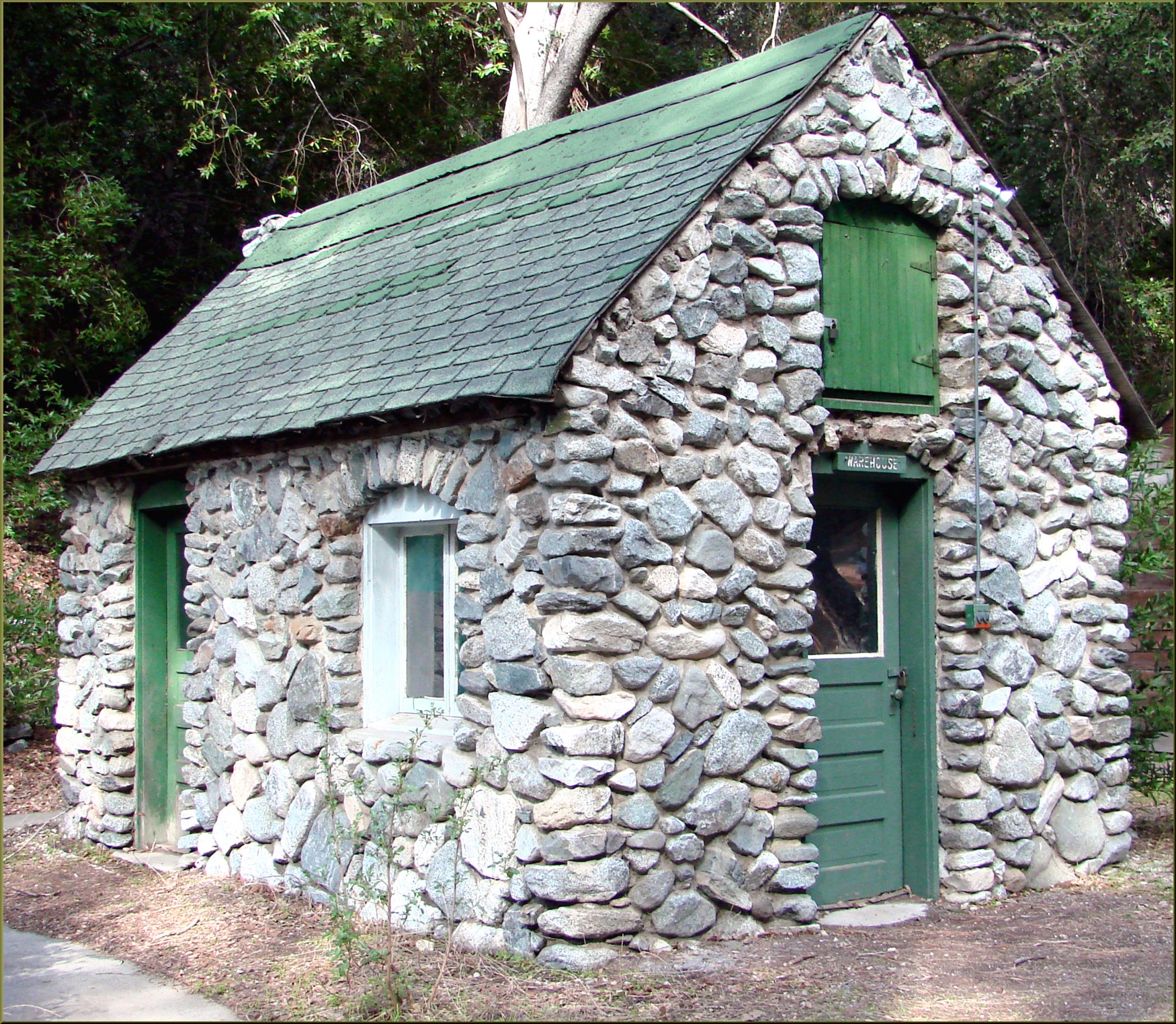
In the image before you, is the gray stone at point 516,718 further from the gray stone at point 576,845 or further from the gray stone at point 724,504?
the gray stone at point 724,504

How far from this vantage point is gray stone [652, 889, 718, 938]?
5672 millimetres

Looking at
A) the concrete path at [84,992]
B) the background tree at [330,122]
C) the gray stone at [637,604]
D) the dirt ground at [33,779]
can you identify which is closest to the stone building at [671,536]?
the gray stone at [637,604]

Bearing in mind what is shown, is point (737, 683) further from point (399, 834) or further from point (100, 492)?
point (100, 492)

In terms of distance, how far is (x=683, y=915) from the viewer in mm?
5723

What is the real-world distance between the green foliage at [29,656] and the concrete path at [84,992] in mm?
5689

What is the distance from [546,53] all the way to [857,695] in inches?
433

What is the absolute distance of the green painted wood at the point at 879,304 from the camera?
6.76m

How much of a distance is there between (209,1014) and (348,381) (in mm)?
3168

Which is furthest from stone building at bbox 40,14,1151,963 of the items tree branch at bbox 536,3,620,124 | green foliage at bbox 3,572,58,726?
tree branch at bbox 536,3,620,124

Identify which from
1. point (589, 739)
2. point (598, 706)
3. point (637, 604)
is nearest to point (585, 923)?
point (589, 739)

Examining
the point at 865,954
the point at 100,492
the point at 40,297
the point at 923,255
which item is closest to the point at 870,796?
the point at 865,954

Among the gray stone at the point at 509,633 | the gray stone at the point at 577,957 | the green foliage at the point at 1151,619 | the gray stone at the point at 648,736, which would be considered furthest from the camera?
the green foliage at the point at 1151,619

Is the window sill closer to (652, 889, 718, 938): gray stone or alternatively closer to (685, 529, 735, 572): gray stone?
(652, 889, 718, 938): gray stone

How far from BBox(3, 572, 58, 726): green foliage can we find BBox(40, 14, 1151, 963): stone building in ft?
12.5
